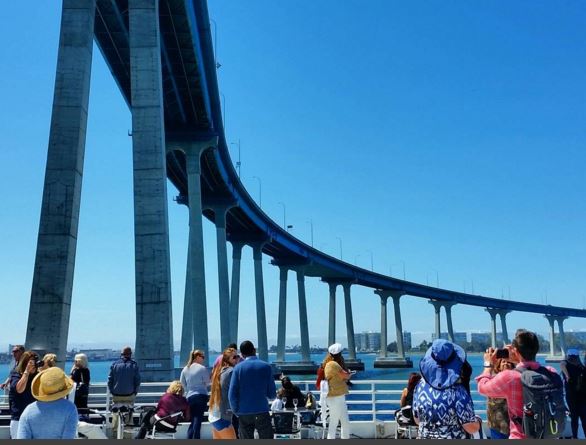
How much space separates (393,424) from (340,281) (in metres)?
96.1

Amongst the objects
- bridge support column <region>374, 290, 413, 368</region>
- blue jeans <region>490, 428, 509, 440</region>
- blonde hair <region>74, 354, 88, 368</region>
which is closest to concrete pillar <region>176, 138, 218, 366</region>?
blonde hair <region>74, 354, 88, 368</region>

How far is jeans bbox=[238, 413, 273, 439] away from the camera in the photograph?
7.90m

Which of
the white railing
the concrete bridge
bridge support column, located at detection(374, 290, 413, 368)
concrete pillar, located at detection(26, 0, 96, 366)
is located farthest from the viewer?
bridge support column, located at detection(374, 290, 413, 368)

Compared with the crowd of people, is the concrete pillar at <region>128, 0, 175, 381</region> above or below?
above

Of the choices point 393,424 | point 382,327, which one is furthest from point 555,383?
point 382,327

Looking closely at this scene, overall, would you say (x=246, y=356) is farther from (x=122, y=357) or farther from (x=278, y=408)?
(x=122, y=357)

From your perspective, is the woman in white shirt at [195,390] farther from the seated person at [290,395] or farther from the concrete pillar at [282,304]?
the concrete pillar at [282,304]

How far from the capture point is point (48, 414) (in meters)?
5.38

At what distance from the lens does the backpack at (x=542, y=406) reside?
531 cm

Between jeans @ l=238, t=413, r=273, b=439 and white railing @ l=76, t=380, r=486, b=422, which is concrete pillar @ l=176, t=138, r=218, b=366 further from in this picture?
jeans @ l=238, t=413, r=273, b=439

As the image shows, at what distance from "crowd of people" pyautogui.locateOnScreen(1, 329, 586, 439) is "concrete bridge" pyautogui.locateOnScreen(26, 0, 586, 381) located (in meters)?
8.07

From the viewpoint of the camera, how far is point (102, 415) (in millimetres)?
13055

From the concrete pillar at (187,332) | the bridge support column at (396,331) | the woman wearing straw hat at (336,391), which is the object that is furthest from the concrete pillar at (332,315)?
the woman wearing straw hat at (336,391)

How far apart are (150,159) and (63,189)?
3.77 meters
